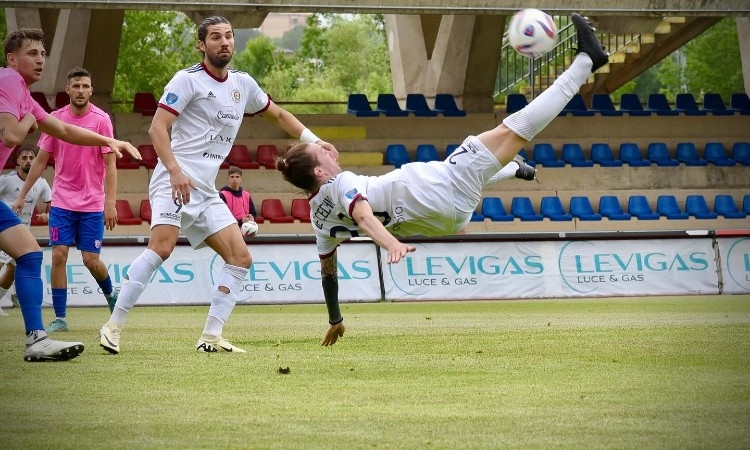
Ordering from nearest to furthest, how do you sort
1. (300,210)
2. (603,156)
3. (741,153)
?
(300,210)
(603,156)
(741,153)

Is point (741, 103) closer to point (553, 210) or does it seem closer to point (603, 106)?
point (603, 106)

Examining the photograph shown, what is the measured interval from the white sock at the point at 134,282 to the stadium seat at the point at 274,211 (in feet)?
52.5

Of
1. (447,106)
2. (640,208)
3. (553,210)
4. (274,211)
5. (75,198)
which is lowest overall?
(75,198)

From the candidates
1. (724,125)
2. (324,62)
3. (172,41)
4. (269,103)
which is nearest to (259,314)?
(269,103)

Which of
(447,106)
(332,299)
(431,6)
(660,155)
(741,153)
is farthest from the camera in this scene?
(447,106)

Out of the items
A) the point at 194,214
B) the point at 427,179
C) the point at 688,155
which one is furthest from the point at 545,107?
the point at 688,155

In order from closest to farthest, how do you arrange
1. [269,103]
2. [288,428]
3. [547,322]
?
[288,428] < [269,103] < [547,322]

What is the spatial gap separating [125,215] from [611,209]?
10.9 m

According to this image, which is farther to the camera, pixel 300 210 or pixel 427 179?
pixel 300 210

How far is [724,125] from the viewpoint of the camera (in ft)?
102

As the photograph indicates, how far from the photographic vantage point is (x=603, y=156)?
2930 cm

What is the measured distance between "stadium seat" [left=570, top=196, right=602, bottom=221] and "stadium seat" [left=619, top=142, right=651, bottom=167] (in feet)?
6.93

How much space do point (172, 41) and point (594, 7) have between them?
47280 millimetres

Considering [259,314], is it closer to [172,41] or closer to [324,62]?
[172,41]
